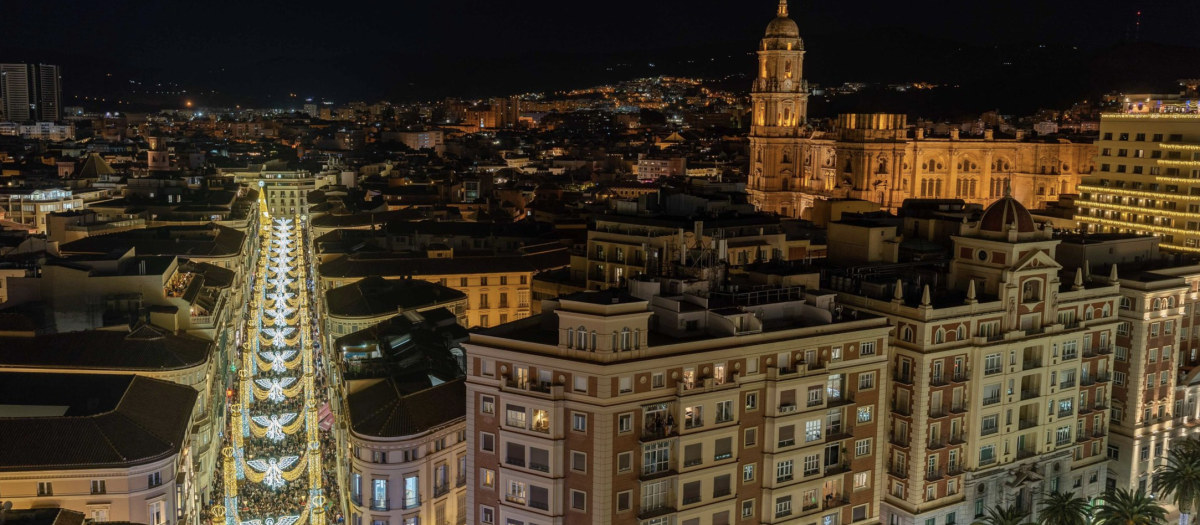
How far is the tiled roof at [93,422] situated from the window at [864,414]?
2833cm

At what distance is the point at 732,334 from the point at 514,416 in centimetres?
835

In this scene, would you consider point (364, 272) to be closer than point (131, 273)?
No

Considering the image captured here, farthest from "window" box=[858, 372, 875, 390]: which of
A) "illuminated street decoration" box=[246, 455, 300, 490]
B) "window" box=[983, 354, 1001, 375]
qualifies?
"illuminated street decoration" box=[246, 455, 300, 490]

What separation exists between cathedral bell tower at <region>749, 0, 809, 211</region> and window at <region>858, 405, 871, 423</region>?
242 feet

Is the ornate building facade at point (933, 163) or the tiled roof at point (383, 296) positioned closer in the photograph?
the tiled roof at point (383, 296)

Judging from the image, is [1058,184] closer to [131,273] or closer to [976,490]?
[976,490]

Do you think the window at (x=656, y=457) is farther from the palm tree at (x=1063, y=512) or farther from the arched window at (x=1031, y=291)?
the arched window at (x=1031, y=291)

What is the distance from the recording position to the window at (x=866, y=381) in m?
44.8

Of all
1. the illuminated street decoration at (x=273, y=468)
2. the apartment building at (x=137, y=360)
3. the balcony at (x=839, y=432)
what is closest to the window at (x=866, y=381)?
the balcony at (x=839, y=432)

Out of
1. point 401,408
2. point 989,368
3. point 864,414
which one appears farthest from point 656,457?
point 989,368

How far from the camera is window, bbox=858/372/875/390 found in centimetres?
4484

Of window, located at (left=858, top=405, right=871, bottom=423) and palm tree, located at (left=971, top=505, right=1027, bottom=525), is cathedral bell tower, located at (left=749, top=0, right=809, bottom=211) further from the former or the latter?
window, located at (left=858, top=405, right=871, bottom=423)

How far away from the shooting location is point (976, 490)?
49.4 m

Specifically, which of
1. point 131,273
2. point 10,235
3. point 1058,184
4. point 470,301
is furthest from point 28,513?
point 1058,184
